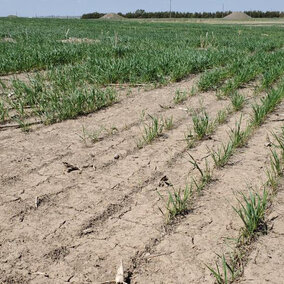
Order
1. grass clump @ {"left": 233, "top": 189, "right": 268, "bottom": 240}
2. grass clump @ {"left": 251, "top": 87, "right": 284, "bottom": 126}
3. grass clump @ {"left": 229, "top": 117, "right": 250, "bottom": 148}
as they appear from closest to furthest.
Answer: grass clump @ {"left": 233, "top": 189, "right": 268, "bottom": 240} < grass clump @ {"left": 229, "top": 117, "right": 250, "bottom": 148} < grass clump @ {"left": 251, "top": 87, "right": 284, "bottom": 126}

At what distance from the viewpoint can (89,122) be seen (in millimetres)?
4168

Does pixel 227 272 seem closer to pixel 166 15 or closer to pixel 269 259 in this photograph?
pixel 269 259

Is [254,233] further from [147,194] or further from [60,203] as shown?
[60,203]

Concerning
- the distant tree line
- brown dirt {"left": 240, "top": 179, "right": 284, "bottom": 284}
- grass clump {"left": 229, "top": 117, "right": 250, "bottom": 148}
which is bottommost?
brown dirt {"left": 240, "top": 179, "right": 284, "bottom": 284}

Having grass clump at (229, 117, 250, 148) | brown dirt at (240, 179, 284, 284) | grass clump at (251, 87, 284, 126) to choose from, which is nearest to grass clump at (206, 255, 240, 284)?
brown dirt at (240, 179, 284, 284)

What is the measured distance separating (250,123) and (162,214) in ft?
7.18

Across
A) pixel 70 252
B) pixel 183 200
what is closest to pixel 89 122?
pixel 183 200

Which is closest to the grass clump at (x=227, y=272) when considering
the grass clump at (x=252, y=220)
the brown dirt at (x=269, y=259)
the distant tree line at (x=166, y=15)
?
the brown dirt at (x=269, y=259)

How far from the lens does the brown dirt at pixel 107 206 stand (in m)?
1.95

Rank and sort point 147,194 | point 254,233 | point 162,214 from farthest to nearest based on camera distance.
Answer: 1. point 147,194
2. point 162,214
3. point 254,233

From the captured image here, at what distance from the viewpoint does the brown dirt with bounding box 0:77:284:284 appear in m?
1.95

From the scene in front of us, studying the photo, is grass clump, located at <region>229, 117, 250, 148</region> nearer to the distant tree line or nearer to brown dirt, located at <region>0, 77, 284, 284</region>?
brown dirt, located at <region>0, 77, 284, 284</region>

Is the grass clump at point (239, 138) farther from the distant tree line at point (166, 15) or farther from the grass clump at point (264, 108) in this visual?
the distant tree line at point (166, 15)

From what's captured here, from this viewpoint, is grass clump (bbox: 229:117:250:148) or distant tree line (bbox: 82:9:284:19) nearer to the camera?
grass clump (bbox: 229:117:250:148)
